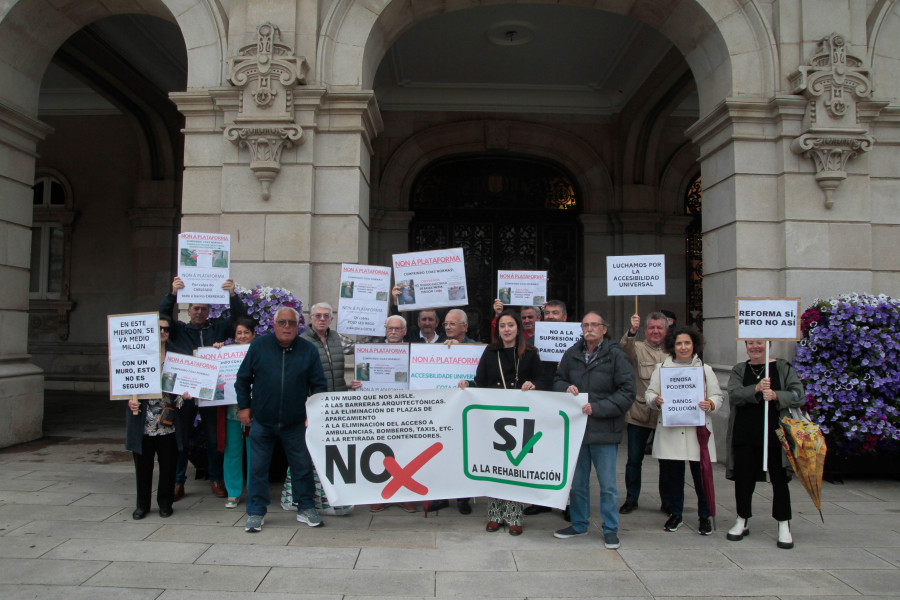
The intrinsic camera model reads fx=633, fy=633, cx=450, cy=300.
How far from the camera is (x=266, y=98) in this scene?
24.1 ft

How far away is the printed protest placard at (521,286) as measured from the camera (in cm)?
692

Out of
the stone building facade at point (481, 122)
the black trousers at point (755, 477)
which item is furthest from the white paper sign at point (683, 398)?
the stone building facade at point (481, 122)

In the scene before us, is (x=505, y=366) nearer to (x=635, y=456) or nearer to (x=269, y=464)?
(x=635, y=456)

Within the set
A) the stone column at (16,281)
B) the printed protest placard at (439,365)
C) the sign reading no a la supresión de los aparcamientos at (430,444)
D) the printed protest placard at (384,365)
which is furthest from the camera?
the stone column at (16,281)

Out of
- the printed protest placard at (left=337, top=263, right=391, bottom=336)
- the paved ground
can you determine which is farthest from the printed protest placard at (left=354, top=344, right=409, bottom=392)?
the paved ground

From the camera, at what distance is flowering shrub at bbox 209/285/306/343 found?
6.48m

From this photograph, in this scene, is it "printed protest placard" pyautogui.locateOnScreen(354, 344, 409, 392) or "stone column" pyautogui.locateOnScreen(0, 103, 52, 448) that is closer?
"printed protest placard" pyautogui.locateOnScreen(354, 344, 409, 392)

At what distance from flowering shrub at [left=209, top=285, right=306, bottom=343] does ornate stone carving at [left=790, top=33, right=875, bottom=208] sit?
6162mm

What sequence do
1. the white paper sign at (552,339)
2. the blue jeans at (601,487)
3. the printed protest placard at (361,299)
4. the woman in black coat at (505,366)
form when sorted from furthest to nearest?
the printed protest placard at (361,299) < the white paper sign at (552,339) < the woman in black coat at (505,366) < the blue jeans at (601,487)

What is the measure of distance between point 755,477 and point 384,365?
3.29 m

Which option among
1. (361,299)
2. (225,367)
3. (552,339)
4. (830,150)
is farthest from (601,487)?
(830,150)

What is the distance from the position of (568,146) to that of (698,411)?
29.9ft

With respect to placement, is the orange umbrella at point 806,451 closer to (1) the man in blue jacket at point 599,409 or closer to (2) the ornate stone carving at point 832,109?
(1) the man in blue jacket at point 599,409

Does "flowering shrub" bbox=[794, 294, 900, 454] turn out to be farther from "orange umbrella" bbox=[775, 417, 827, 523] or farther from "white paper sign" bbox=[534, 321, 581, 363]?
"white paper sign" bbox=[534, 321, 581, 363]
